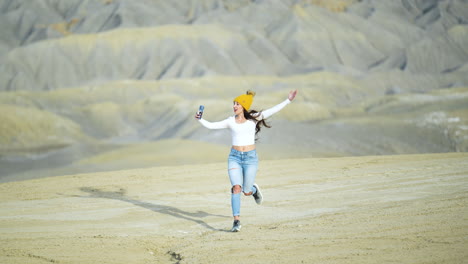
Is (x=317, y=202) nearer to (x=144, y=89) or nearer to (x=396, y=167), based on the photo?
(x=396, y=167)

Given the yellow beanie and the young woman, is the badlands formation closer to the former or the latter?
the young woman

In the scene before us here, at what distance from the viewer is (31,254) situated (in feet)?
Answer: 25.0

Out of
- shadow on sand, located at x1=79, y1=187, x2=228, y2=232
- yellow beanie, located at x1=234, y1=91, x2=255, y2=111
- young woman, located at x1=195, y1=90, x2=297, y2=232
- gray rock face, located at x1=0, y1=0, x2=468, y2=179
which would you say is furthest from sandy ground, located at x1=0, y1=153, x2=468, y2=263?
gray rock face, located at x1=0, y1=0, x2=468, y2=179

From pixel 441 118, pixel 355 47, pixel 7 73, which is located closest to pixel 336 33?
pixel 355 47

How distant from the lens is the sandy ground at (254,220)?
7.23m

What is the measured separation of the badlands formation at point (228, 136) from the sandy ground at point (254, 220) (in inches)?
1.7

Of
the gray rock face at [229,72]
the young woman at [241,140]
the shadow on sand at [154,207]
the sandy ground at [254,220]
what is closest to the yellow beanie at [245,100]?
the young woman at [241,140]

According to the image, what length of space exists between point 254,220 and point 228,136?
27886 mm

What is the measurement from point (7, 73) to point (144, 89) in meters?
24.7

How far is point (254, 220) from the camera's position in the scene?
32.0ft

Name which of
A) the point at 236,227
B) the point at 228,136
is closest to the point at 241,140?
the point at 236,227

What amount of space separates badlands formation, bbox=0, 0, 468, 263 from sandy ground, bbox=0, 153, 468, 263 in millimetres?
42

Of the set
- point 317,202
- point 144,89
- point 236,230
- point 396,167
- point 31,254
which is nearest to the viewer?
point 31,254

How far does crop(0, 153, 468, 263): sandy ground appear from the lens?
7227 mm
